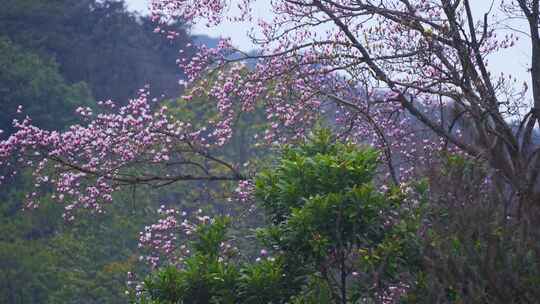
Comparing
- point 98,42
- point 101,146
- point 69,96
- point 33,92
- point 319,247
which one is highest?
point 98,42

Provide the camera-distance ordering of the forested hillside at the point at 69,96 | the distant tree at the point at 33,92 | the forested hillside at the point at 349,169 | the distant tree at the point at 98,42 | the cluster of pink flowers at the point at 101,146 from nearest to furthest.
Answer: the forested hillside at the point at 349,169
the cluster of pink flowers at the point at 101,146
the forested hillside at the point at 69,96
the distant tree at the point at 33,92
the distant tree at the point at 98,42

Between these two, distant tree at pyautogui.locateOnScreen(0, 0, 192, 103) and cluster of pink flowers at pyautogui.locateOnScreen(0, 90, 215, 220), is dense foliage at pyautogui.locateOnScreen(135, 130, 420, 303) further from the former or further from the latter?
distant tree at pyautogui.locateOnScreen(0, 0, 192, 103)

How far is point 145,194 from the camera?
2633cm

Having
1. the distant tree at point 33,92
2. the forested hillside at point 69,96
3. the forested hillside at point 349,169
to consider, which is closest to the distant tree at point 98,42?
the forested hillside at point 69,96

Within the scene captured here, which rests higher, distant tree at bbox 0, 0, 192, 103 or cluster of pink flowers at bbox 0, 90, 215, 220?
distant tree at bbox 0, 0, 192, 103

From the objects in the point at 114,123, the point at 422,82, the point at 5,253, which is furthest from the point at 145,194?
the point at 422,82

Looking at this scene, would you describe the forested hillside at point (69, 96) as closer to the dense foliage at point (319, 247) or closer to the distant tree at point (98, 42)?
the distant tree at point (98, 42)

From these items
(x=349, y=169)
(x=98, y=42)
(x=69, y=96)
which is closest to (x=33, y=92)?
(x=69, y=96)

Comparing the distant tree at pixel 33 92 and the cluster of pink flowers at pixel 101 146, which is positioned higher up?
the distant tree at pixel 33 92

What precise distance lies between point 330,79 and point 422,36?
1.53 meters

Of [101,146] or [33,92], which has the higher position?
[33,92]

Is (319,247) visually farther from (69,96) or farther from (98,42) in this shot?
(98,42)

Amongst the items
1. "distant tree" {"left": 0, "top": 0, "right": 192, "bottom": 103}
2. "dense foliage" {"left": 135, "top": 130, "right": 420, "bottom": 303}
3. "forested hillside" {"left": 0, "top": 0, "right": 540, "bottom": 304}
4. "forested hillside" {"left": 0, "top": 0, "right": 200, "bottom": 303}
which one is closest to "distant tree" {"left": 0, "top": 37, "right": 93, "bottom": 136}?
"forested hillside" {"left": 0, "top": 0, "right": 200, "bottom": 303}

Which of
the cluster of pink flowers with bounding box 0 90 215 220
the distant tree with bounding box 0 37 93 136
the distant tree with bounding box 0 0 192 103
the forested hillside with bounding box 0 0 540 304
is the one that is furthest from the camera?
the distant tree with bounding box 0 0 192 103
